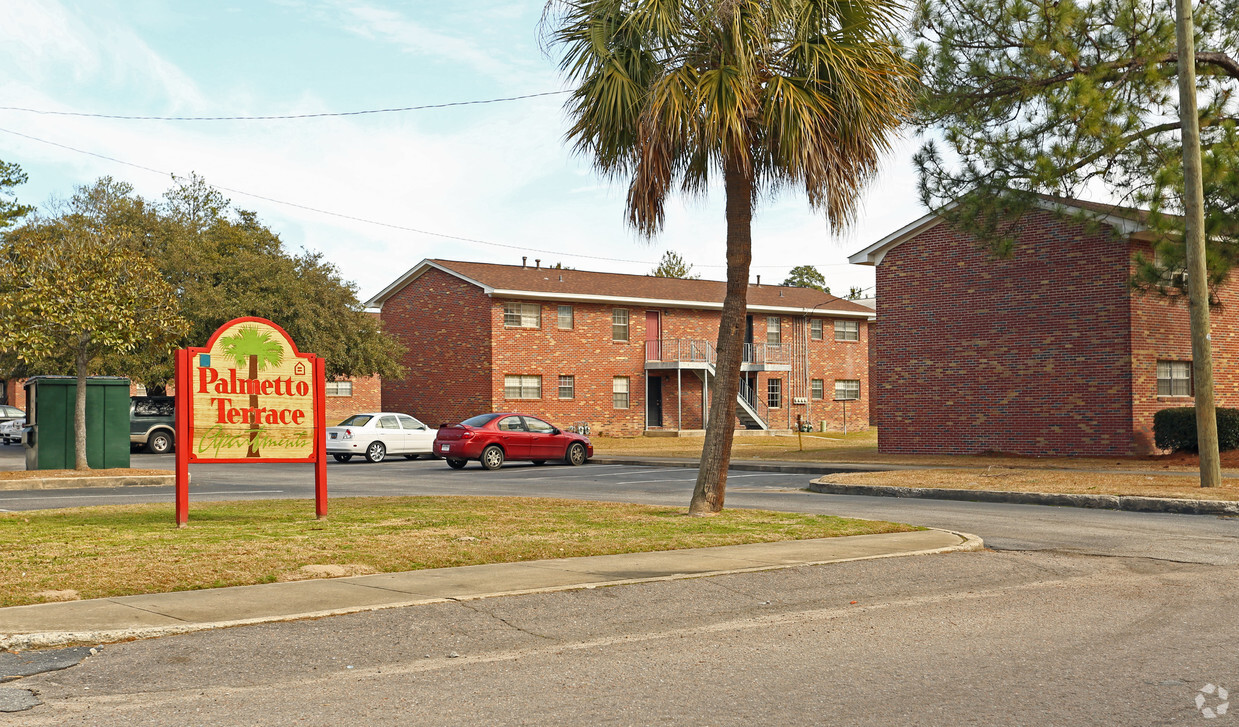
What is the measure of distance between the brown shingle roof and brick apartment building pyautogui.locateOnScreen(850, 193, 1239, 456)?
1509 centimetres

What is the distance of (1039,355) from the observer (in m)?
27.9

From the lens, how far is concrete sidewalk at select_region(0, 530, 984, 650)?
7.17 m

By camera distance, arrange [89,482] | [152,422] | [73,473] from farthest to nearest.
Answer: [152,422]
[73,473]
[89,482]

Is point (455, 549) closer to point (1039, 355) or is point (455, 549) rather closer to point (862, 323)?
point (1039, 355)

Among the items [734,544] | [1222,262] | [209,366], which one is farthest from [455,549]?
[1222,262]

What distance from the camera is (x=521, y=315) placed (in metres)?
43.1

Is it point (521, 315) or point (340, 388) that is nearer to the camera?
point (521, 315)

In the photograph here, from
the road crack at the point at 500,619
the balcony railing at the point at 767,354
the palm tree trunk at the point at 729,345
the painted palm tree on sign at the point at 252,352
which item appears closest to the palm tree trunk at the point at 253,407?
the painted palm tree on sign at the point at 252,352

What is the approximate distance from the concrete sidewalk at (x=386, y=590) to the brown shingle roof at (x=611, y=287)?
31653 mm

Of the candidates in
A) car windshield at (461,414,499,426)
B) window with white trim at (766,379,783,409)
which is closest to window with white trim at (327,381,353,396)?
window with white trim at (766,379,783,409)

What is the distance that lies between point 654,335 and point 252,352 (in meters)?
33.8

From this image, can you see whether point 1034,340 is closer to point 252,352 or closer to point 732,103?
point 732,103

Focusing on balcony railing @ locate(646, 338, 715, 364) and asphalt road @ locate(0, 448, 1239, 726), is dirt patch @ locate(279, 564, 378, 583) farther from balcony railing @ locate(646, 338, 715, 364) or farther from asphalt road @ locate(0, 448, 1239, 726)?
balcony railing @ locate(646, 338, 715, 364)

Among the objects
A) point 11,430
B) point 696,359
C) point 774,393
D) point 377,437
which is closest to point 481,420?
point 377,437
